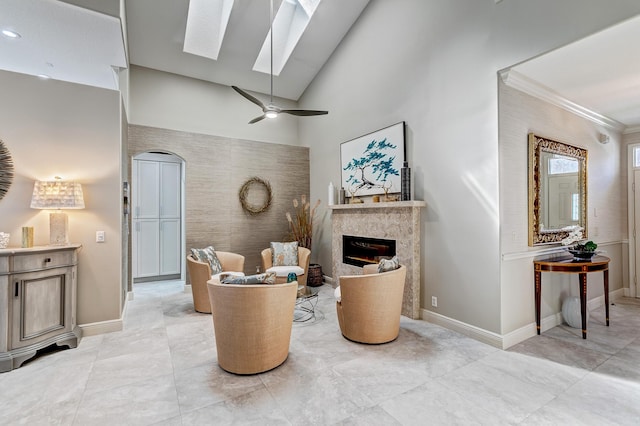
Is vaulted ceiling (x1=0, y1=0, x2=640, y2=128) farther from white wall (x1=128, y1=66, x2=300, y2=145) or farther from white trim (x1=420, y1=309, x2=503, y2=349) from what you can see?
white trim (x1=420, y1=309, x2=503, y2=349)

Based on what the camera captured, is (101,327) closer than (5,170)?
No

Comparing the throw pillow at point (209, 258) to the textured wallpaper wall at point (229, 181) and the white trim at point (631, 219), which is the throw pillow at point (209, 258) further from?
the white trim at point (631, 219)

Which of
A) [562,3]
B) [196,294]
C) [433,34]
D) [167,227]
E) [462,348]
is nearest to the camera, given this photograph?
[562,3]

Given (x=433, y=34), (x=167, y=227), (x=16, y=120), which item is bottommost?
(x=167, y=227)

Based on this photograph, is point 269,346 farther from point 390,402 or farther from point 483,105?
point 483,105

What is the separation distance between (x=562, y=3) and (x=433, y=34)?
1.43m

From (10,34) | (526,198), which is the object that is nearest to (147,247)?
(10,34)

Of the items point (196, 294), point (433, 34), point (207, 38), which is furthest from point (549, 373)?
point (207, 38)

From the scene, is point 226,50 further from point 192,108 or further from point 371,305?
point 371,305

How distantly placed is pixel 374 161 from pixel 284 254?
2.24m

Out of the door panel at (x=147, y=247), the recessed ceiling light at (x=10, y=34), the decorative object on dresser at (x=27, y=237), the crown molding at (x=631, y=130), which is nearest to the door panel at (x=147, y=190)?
the door panel at (x=147, y=247)

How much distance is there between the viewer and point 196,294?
4.27 m

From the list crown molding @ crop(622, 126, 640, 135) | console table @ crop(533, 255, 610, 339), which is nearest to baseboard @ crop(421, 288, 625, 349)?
console table @ crop(533, 255, 610, 339)

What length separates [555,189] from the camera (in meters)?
3.69
